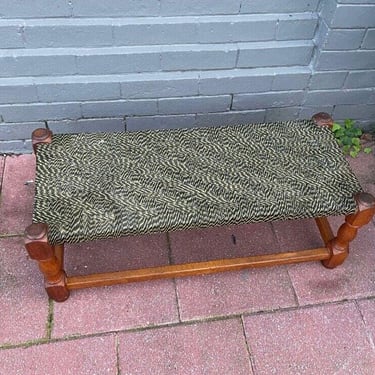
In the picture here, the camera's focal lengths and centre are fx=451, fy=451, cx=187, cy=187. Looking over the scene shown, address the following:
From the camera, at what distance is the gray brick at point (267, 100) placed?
2.30 meters

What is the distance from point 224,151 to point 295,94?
2.23 ft

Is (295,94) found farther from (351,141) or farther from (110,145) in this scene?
(110,145)

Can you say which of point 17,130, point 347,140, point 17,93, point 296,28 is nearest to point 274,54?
point 296,28

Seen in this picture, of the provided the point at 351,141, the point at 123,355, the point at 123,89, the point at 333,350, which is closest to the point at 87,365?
the point at 123,355

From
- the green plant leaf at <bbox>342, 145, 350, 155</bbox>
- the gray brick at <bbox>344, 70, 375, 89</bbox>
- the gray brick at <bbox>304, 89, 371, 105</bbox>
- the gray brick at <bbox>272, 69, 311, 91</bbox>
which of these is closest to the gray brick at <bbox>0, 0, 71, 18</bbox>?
the gray brick at <bbox>272, 69, 311, 91</bbox>

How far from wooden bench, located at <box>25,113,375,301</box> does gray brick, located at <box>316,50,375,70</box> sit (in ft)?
1.10

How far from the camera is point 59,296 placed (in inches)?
72.6

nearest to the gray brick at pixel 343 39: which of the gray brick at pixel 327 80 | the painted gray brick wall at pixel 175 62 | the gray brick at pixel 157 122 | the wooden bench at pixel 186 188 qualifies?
the painted gray brick wall at pixel 175 62

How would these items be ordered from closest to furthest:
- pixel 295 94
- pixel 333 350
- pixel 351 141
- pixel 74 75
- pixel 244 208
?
pixel 244 208
pixel 333 350
pixel 74 75
pixel 295 94
pixel 351 141

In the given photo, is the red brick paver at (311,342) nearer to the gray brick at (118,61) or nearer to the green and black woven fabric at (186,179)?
the green and black woven fabric at (186,179)

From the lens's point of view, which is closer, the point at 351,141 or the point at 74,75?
the point at 74,75

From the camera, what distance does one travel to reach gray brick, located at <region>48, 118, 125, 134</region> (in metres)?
2.27

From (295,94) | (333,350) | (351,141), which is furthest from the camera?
(351,141)

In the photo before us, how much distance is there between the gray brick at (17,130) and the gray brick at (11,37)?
1.41ft
